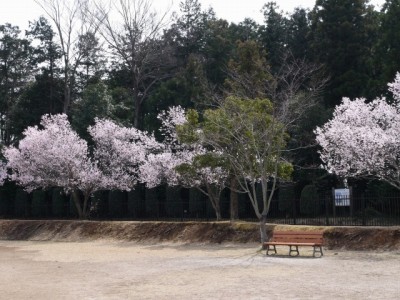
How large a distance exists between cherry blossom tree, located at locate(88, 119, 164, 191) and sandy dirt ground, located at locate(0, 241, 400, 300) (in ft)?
47.6

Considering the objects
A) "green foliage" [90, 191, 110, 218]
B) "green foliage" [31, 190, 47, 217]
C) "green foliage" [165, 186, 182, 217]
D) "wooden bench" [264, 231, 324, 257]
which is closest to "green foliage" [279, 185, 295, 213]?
"green foliage" [165, 186, 182, 217]

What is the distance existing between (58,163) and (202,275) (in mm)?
22229

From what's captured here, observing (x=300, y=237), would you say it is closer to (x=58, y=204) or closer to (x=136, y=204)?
(x=136, y=204)

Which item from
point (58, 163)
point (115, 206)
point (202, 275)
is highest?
point (58, 163)

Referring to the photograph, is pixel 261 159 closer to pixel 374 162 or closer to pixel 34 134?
pixel 374 162

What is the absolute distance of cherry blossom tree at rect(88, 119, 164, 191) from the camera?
35.1 metres

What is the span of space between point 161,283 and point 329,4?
3287 cm

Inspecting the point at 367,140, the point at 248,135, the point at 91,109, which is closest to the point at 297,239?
the point at 248,135

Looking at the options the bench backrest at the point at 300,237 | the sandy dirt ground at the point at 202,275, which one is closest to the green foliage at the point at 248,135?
the bench backrest at the point at 300,237

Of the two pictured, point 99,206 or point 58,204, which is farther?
point 58,204

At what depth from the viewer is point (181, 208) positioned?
3028 cm

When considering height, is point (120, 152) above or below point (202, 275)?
above

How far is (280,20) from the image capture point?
49594mm

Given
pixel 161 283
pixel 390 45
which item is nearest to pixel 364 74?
pixel 390 45
